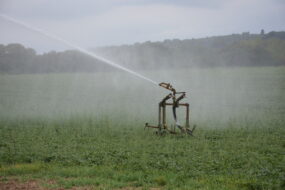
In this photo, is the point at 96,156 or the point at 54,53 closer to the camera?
the point at 96,156

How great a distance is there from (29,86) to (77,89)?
295 inches

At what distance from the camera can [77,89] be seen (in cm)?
4872

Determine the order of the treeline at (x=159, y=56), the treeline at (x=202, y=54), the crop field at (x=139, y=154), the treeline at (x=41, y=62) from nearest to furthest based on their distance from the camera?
the crop field at (x=139, y=154)
the treeline at (x=202, y=54)
the treeline at (x=159, y=56)
the treeline at (x=41, y=62)

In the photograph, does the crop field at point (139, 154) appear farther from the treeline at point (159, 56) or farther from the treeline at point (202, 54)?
the treeline at point (159, 56)

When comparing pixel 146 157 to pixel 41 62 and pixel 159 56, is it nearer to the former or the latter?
pixel 159 56

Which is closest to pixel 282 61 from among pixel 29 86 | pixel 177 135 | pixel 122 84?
pixel 122 84

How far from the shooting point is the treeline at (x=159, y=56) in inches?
2504

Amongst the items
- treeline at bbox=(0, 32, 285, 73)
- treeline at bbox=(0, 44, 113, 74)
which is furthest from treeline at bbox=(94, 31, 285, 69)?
treeline at bbox=(0, 44, 113, 74)

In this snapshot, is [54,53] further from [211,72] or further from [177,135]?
[177,135]

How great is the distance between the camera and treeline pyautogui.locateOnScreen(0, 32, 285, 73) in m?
63.6

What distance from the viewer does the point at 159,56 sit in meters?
66.8

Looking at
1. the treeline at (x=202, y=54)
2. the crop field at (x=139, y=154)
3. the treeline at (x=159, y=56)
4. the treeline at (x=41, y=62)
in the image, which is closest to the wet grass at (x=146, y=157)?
the crop field at (x=139, y=154)

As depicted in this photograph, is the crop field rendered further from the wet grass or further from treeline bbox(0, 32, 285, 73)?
treeline bbox(0, 32, 285, 73)

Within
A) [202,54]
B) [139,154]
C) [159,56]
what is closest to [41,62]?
[159,56]
